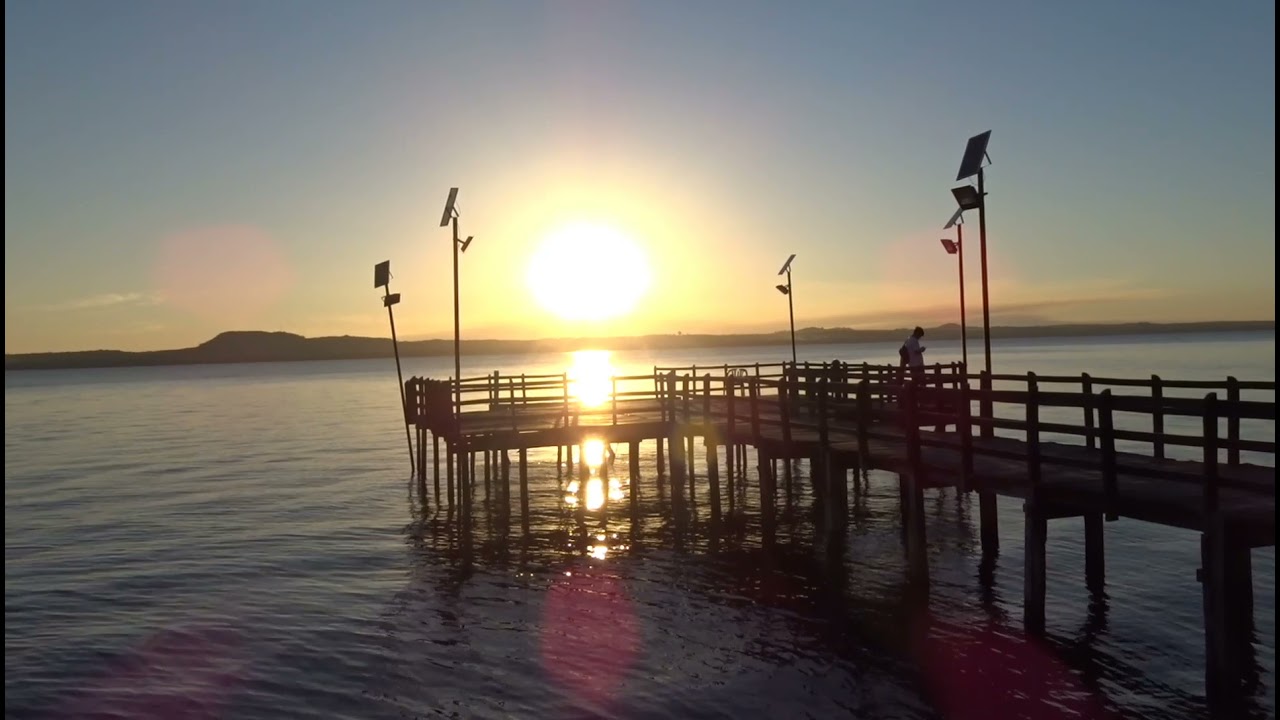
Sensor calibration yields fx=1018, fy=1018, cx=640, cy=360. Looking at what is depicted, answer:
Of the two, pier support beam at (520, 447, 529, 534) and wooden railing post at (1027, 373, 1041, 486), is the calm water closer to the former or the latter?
pier support beam at (520, 447, 529, 534)

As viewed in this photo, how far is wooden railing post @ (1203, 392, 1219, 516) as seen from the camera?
9.95 metres

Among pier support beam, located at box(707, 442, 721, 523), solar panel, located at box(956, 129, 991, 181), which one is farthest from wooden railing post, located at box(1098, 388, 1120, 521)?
pier support beam, located at box(707, 442, 721, 523)

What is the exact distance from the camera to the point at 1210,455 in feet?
32.8

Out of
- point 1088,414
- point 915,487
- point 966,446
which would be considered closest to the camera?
point 966,446

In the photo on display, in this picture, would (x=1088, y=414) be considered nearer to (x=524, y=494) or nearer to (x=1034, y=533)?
(x=1034, y=533)

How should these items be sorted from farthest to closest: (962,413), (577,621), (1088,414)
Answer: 1. (577,621)
2. (1088,414)
3. (962,413)

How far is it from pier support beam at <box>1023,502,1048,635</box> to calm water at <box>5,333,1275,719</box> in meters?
0.31

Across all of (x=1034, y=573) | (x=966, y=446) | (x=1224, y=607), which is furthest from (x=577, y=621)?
(x=1224, y=607)

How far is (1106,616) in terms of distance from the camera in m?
14.7

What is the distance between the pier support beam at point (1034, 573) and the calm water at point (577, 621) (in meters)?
0.31

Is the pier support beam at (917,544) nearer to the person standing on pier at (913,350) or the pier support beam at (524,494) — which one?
the person standing on pier at (913,350)

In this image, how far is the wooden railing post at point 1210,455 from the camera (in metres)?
9.95

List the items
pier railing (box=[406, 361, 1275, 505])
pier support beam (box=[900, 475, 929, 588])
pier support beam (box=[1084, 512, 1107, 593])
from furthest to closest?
pier support beam (box=[900, 475, 929, 588]) → pier support beam (box=[1084, 512, 1107, 593]) → pier railing (box=[406, 361, 1275, 505])

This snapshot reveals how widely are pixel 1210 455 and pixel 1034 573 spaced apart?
3.81 m
